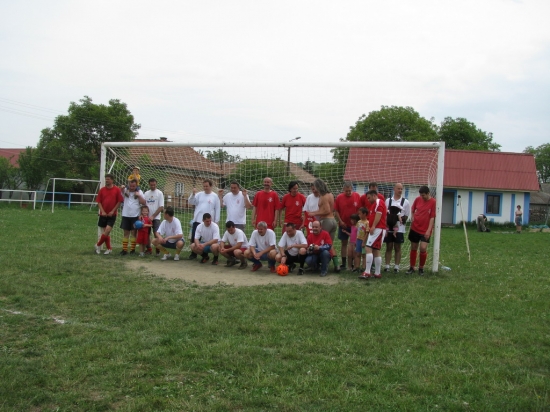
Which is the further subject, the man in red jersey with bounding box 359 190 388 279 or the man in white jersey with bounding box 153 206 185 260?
the man in white jersey with bounding box 153 206 185 260

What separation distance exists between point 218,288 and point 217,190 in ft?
14.8

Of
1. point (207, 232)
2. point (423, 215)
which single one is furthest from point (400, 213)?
point (207, 232)

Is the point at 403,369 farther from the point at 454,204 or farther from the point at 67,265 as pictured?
the point at 454,204

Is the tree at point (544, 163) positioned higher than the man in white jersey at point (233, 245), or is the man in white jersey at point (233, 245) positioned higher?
the tree at point (544, 163)

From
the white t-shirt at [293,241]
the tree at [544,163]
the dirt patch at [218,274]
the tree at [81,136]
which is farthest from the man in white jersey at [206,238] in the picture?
the tree at [544,163]

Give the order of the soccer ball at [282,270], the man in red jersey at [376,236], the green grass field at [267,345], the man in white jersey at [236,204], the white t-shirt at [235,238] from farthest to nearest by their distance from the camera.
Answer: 1. the man in white jersey at [236,204]
2. the white t-shirt at [235,238]
3. the soccer ball at [282,270]
4. the man in red jersey at [376,236]
5. the green grass field at [267,345]

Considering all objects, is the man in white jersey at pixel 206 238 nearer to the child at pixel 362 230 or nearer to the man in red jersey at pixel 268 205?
the man in red jersey at pixel 268 205

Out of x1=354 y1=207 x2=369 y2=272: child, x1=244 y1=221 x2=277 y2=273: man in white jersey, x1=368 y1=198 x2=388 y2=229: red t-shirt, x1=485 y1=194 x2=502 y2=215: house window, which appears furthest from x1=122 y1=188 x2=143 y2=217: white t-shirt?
x1=485 y1=194 x2=502 y2=215: house window

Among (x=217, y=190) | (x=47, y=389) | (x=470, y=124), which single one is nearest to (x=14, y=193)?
(x=217, y=190)

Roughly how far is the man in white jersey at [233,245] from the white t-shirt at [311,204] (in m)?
1.34

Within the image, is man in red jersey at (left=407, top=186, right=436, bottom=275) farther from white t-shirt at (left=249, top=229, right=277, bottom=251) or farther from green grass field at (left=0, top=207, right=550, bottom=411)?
white t-shirt at (left=249, top=229, right=277, bottom=251)

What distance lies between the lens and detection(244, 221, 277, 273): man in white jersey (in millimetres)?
9540

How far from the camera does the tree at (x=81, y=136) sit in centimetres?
3584

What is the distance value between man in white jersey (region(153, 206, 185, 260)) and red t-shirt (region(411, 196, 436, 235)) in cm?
468
